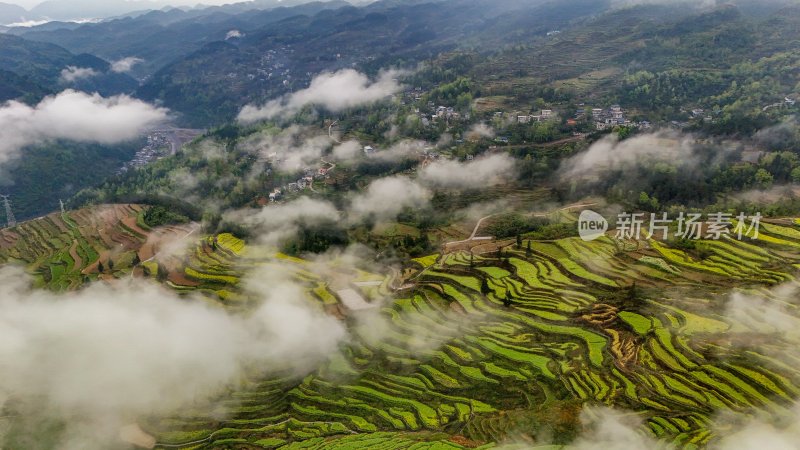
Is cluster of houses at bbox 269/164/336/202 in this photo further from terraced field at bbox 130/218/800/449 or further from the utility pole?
the utility pole

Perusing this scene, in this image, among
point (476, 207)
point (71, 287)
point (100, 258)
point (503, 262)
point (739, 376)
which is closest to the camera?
point (739, 376)

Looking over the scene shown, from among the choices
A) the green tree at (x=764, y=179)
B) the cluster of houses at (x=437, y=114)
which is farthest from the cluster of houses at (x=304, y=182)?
the green tree at (x=764, y=179)

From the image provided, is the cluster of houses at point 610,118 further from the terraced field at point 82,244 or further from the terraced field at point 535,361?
the terraced field at point 82,244

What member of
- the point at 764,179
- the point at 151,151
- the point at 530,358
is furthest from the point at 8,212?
the point at 764,179

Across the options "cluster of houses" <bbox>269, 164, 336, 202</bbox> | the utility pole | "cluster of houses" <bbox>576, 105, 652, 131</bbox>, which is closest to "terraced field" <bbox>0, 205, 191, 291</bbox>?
"cluster of houses" <bbox>269, 164, 336, 202</bbox>

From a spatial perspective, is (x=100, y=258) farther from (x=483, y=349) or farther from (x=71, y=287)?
(x=483, y=349)

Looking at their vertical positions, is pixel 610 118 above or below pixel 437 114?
below

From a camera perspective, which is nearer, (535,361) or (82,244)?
(535,361)

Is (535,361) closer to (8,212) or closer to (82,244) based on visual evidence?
(82,244)

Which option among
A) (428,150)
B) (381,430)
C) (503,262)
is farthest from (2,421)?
(428,150)
